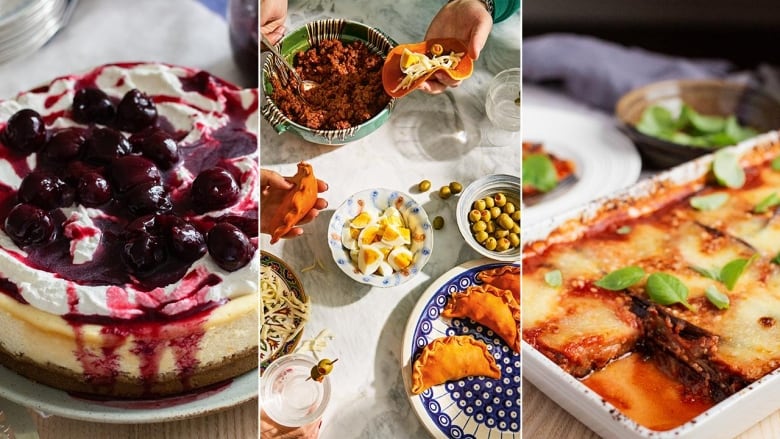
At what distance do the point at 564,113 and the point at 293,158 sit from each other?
1.76 metres

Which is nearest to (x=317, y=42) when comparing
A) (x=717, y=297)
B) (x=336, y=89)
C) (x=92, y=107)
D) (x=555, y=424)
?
(x=336, y=89)

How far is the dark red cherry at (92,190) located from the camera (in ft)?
6.48

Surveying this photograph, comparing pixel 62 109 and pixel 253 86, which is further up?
pixel 62 109

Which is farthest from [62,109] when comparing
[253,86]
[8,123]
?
[253,86]

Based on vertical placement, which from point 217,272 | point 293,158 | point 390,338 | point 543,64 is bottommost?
point 543,64

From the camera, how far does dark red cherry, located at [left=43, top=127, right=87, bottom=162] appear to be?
2.09 meters

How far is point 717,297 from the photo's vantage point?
2.08 m

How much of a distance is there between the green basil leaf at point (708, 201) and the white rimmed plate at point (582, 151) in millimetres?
266

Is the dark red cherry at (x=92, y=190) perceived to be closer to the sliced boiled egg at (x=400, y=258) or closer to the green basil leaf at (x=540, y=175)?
the sliced boiled egg at (x=400, y=258)

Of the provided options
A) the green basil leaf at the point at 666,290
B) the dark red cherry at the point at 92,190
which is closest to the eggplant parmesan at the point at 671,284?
the green basil leaf at the point at 666,290

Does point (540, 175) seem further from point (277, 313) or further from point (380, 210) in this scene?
point (277, 313)

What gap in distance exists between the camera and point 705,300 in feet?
6.92

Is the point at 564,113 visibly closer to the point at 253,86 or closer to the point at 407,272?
the point at 253,86

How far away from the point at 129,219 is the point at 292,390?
776mm
